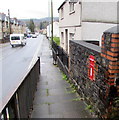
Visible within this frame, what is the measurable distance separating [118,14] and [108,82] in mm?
8114

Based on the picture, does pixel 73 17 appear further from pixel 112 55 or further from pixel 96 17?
pixel 112 55

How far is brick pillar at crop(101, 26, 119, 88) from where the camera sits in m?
3.26

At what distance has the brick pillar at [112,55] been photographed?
3262mm

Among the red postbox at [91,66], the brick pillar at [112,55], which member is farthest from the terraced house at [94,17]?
the brick pillar at [112,55]

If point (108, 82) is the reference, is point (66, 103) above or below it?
below

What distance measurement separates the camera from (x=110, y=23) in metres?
10.3

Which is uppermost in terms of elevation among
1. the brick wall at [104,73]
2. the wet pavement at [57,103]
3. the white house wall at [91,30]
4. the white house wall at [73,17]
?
the white house wall at [73,17]

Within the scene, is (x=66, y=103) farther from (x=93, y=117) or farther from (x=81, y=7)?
(x=81, y=7)

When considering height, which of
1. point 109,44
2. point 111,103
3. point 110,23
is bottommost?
point 111,103

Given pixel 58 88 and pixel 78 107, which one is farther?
pixel 58 88

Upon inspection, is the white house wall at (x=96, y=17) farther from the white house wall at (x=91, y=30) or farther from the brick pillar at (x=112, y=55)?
the brick pillar at (x=112, y=55)

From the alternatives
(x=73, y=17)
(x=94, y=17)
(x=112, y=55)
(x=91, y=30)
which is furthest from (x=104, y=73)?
(x=73, y=17)

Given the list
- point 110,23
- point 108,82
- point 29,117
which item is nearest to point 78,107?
point 29,117

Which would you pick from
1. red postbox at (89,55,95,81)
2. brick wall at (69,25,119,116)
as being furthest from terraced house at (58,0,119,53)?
brick wall at (69,25,119,116)
